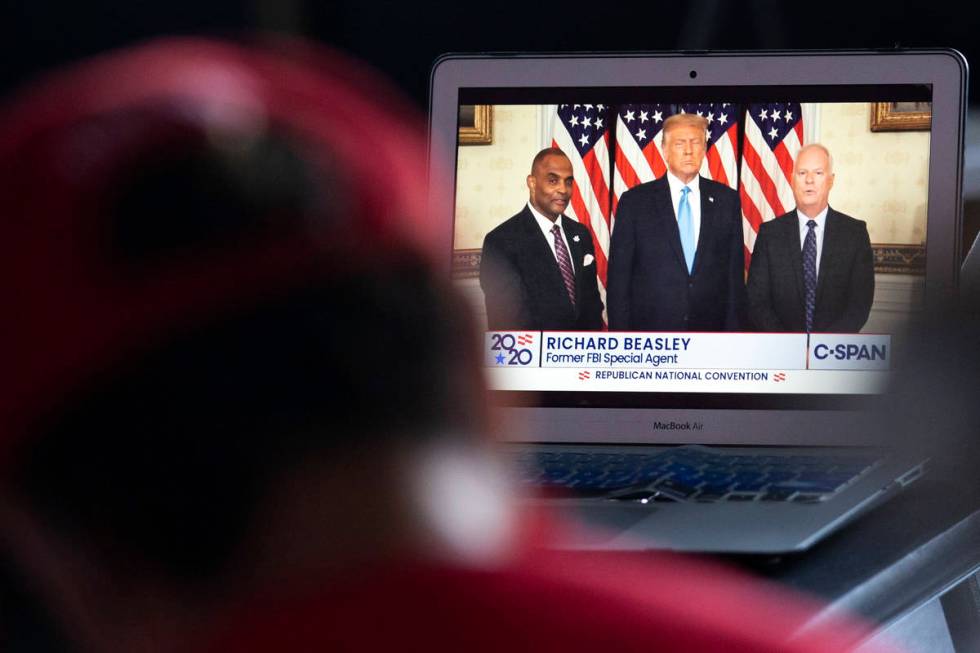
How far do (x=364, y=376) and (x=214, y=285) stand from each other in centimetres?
3

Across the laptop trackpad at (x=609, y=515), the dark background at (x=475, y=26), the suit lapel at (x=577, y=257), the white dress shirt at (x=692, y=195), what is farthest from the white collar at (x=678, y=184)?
the laptop trackpad at (x=609, y=515)

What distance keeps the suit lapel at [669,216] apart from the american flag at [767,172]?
6cm

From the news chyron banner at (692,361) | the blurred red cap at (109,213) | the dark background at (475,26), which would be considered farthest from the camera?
the dark background at (475,26)

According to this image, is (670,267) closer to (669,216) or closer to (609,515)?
(669,216)

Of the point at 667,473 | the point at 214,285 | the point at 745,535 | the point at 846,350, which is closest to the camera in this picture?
the point at 214,285

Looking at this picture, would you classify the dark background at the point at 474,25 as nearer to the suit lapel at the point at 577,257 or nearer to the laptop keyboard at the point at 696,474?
the suit lapel at the point at 577,257

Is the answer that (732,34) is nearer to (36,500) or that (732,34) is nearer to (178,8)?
(178,8)

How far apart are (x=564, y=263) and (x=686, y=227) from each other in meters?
0.12

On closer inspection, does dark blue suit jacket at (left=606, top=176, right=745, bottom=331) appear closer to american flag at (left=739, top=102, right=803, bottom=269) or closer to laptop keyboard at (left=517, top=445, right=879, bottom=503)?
american flag at (left=739, top=102, right=803, bottom=269)

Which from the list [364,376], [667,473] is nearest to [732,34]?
[667,473]

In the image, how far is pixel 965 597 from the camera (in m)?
0.79

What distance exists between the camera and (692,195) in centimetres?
99

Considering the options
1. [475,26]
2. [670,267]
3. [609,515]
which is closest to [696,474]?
[609,515]

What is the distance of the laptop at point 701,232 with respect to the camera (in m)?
0.95
